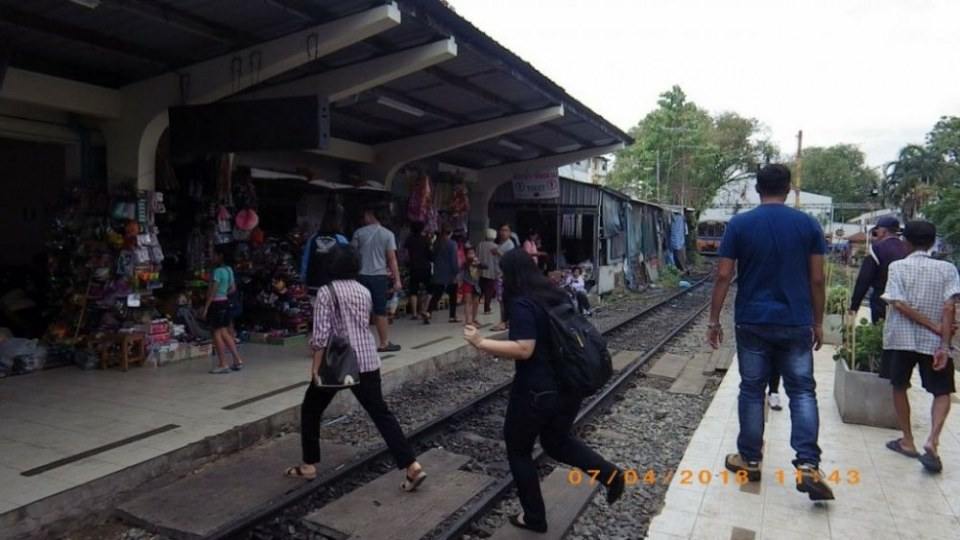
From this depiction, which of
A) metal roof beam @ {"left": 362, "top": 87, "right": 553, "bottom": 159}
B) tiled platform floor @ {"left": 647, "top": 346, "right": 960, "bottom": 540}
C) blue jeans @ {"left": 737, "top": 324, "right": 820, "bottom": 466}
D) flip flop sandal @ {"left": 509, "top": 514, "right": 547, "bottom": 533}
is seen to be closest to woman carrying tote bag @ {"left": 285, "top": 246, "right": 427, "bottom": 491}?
flip flop sandal @ {"left": 509, "top": 514, "right": 547, "bottom": 533}

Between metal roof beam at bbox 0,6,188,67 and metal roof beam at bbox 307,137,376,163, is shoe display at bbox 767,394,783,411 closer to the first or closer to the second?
metal roof beam at bbox 0,6,188,67

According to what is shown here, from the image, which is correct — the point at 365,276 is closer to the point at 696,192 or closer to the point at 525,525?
the point at 525,525

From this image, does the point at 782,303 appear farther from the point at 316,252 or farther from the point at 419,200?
the point at 419,200

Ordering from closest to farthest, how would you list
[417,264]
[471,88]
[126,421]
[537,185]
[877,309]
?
[126,421] → [877,309] → [471,88] → [417,264] → [537,185]

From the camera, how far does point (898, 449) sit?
502 cm

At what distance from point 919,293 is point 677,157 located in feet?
132

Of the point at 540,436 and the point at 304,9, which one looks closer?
the point at 540,436

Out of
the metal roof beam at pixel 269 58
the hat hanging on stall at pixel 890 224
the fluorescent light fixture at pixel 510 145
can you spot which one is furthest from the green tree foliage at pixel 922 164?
the metal roof beam at pixel 269 58

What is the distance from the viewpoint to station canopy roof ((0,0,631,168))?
6020 millimetres

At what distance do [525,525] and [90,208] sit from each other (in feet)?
20.9

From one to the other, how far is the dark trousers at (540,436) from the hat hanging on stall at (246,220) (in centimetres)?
636

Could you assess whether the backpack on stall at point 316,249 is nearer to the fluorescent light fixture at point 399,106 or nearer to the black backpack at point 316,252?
the black backpack at point 316,252

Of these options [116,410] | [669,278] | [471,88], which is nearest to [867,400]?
[116,410]

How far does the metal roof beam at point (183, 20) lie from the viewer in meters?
5.82
